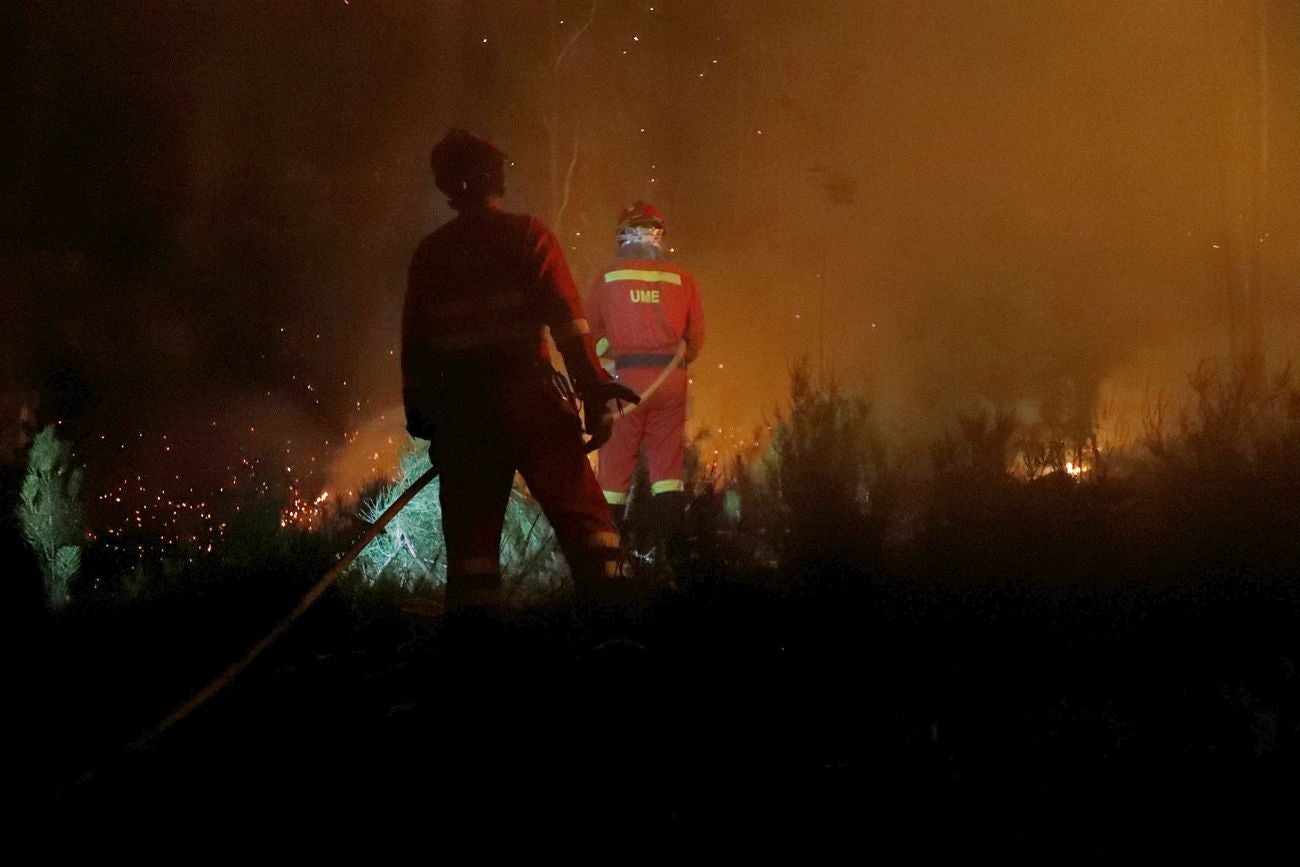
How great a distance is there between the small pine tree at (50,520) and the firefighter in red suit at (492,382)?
272cm

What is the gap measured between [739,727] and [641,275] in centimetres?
365

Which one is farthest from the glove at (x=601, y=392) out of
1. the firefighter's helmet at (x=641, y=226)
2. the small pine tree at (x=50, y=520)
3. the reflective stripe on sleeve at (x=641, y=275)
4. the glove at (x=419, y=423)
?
the small pine tree at (x=50, y=520)

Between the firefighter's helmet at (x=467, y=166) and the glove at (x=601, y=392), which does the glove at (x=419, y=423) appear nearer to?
the glove at (x=601, y=392)

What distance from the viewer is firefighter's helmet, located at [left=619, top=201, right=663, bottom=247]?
20.5 feet

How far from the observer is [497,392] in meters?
4.13

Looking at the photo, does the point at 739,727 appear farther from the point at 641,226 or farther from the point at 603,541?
the point at 641,226

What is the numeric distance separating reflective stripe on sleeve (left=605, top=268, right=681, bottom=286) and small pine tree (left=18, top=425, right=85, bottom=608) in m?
3.33

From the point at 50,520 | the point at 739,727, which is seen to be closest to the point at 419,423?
the point at 739,727

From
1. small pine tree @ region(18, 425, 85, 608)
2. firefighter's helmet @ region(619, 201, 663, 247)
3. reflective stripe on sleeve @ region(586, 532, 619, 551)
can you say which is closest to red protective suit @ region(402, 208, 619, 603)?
reflective stripe on sleeve @ region(586, 532, 619, 551)

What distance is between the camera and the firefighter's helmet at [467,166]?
4.19m

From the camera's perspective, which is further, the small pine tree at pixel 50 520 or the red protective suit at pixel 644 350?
the red protective suit at pixel 644 350

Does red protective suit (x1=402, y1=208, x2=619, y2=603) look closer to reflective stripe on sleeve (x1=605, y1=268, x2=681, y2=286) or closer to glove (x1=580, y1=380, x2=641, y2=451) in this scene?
glove (x1=580, y1=380, x2=641, y2=451)

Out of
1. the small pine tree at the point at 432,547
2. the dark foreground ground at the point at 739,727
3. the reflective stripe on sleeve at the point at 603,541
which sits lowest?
the dark foreground ground at the point at 739,727

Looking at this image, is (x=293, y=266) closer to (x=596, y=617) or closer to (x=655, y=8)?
(x=655, y=8)
